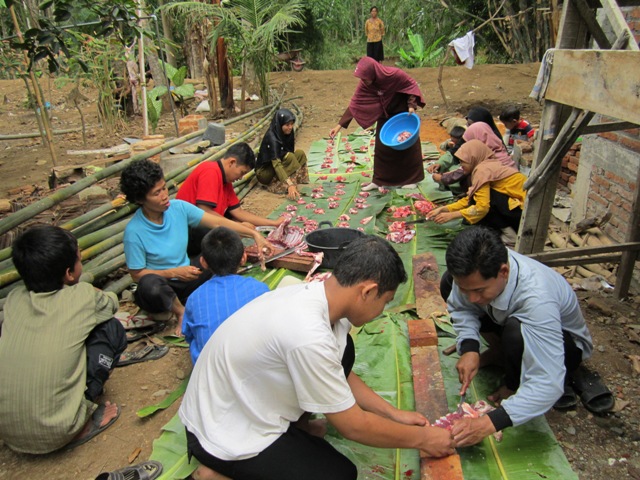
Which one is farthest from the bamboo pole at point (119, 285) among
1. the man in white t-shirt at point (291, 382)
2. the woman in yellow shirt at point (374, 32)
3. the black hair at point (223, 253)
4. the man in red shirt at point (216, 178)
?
the woman in yellow shirt at point (374, 32)

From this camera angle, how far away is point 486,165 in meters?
4.50

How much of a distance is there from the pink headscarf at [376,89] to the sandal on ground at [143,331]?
3666 mm

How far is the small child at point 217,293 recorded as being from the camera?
100 inches

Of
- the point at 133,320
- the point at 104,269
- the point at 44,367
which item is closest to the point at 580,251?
the point at 133,320

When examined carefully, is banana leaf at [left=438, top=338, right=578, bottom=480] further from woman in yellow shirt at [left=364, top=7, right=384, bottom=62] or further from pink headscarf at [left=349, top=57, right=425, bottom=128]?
woman in yellow shirt at [left=364, top=7, right=384, bottom=62]

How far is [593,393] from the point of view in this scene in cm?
252

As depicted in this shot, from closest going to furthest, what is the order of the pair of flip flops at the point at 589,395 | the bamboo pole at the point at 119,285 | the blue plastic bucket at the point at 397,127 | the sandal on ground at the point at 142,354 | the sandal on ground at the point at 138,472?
1. the sandal on ground at the point at 138,472
2. the pair of flip flops at the point at 589,395
3. the sandal on ground at the point at 142,354
4. the bamboo pole at the point at 119,285
5. the blue plastic bucket at the point at 397,127

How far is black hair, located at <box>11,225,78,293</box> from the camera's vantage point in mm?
2406

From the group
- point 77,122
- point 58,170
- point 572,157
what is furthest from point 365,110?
point 77,122

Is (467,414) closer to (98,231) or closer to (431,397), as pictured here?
(431,397)

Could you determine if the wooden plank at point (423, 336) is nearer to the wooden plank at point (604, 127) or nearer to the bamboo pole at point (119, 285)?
the wooden plank at point (604, 127)

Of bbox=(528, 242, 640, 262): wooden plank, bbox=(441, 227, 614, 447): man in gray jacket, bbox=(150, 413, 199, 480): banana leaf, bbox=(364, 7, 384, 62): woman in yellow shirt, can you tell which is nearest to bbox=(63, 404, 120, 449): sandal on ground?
bbox=(150, 413, 199, 480): banana leaf

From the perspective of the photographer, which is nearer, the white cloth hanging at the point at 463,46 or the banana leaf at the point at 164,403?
the banana leaf at the point at 164,403

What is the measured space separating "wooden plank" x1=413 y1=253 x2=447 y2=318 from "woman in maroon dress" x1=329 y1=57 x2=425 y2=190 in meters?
2.23
